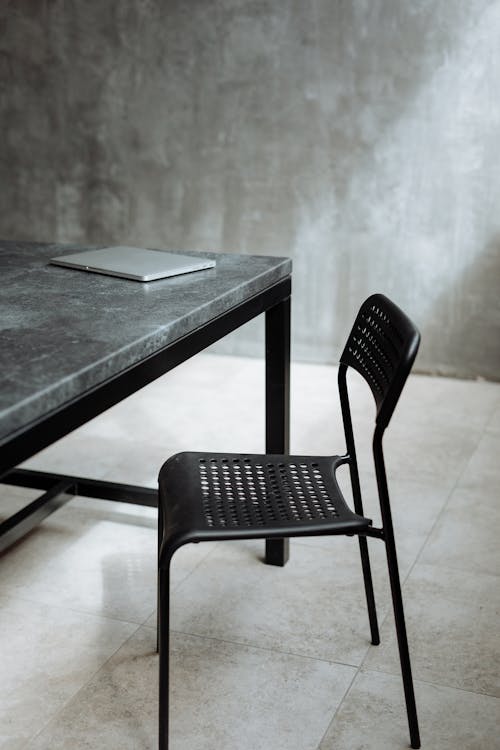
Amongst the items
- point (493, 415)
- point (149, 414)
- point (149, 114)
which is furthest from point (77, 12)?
point (493, 415)

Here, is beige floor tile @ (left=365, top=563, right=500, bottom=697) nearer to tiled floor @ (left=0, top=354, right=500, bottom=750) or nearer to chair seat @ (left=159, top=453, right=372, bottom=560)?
tiled floor @ (left=0, top=354, right=500, bottom=750)

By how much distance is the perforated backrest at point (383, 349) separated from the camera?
1671 millimetres

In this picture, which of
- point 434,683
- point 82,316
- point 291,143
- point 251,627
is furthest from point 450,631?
point 291,143

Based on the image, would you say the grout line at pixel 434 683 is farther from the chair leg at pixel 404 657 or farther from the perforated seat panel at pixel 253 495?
the perforated seat panel at pixel 253 495

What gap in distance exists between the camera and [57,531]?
9.07ft

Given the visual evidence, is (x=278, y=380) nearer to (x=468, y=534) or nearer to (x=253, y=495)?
(x=253, y=495)

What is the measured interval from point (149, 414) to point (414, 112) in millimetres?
1779

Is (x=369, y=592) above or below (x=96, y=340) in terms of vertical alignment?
below

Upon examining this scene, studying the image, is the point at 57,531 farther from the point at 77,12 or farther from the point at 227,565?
the point at 77,12

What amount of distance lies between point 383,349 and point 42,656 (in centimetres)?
105

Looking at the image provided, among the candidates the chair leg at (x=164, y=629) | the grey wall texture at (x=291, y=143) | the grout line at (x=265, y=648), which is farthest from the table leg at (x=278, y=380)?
the grey wall texture at (x=291, y=143)

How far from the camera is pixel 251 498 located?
185 cm

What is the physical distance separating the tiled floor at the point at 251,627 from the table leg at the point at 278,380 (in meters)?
0.25

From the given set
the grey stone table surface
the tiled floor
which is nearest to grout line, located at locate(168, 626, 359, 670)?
the tiled floor
